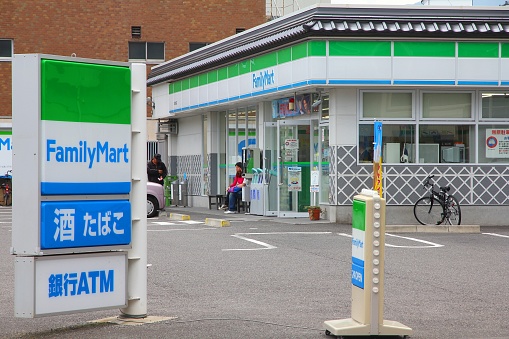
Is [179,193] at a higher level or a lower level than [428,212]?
higher

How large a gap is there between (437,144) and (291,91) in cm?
386

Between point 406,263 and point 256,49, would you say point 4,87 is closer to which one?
point 256,49

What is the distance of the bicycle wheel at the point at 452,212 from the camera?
21234mm

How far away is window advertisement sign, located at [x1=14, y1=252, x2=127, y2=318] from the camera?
7.85 metres

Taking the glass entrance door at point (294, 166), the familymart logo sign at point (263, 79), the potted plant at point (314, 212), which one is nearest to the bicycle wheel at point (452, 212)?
the potted plant at point (314, 212)

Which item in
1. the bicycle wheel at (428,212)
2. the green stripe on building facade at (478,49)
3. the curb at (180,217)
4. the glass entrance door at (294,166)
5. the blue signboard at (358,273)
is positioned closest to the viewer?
the blue signboard at (358,273)

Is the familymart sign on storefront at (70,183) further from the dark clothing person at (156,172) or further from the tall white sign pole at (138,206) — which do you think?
the dark clothing person at (156,172)

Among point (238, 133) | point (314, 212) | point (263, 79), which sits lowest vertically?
point (314, 212)

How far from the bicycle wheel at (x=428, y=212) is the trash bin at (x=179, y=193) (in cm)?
1354

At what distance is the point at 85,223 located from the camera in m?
8.17

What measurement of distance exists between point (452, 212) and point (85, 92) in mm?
14518

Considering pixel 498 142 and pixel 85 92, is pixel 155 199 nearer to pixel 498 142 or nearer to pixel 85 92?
pixel 498 142

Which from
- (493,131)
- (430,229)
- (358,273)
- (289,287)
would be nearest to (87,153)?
(358,273)

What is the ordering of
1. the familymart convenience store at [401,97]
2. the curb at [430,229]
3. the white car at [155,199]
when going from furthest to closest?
the white car at [155,199], the familymart convenience store at [401,97], the curb at [430,229]
